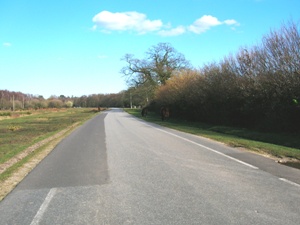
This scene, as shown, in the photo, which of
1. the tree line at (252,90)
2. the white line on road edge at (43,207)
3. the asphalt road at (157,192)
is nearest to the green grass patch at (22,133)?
the asphalt road at (157,192)

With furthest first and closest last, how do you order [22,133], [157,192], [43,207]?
[22,133], [157,192], [43,207]

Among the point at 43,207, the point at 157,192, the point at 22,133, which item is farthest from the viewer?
the point at 22,133

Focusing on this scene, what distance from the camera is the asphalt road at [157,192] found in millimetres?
5449

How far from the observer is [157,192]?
22.7 ft

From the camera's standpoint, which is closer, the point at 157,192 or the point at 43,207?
the point at 43,207

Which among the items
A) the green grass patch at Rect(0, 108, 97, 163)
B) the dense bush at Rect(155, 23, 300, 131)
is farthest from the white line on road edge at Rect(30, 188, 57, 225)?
the dense bush at Rect(155, 23, 300, 131)

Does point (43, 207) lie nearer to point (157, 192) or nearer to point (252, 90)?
point (157, 192)

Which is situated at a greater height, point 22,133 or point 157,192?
point 157,192

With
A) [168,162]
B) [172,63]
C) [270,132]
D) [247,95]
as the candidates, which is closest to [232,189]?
[168,162]

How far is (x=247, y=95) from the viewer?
25328 millimetres

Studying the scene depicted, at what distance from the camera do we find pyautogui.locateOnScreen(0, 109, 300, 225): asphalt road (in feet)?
17.9

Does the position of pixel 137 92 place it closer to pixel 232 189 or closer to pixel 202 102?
pixel 202 102

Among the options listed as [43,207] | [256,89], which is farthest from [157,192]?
[256,89]

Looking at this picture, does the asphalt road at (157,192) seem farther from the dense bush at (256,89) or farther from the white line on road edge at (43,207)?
the dense bush at (256,89)
